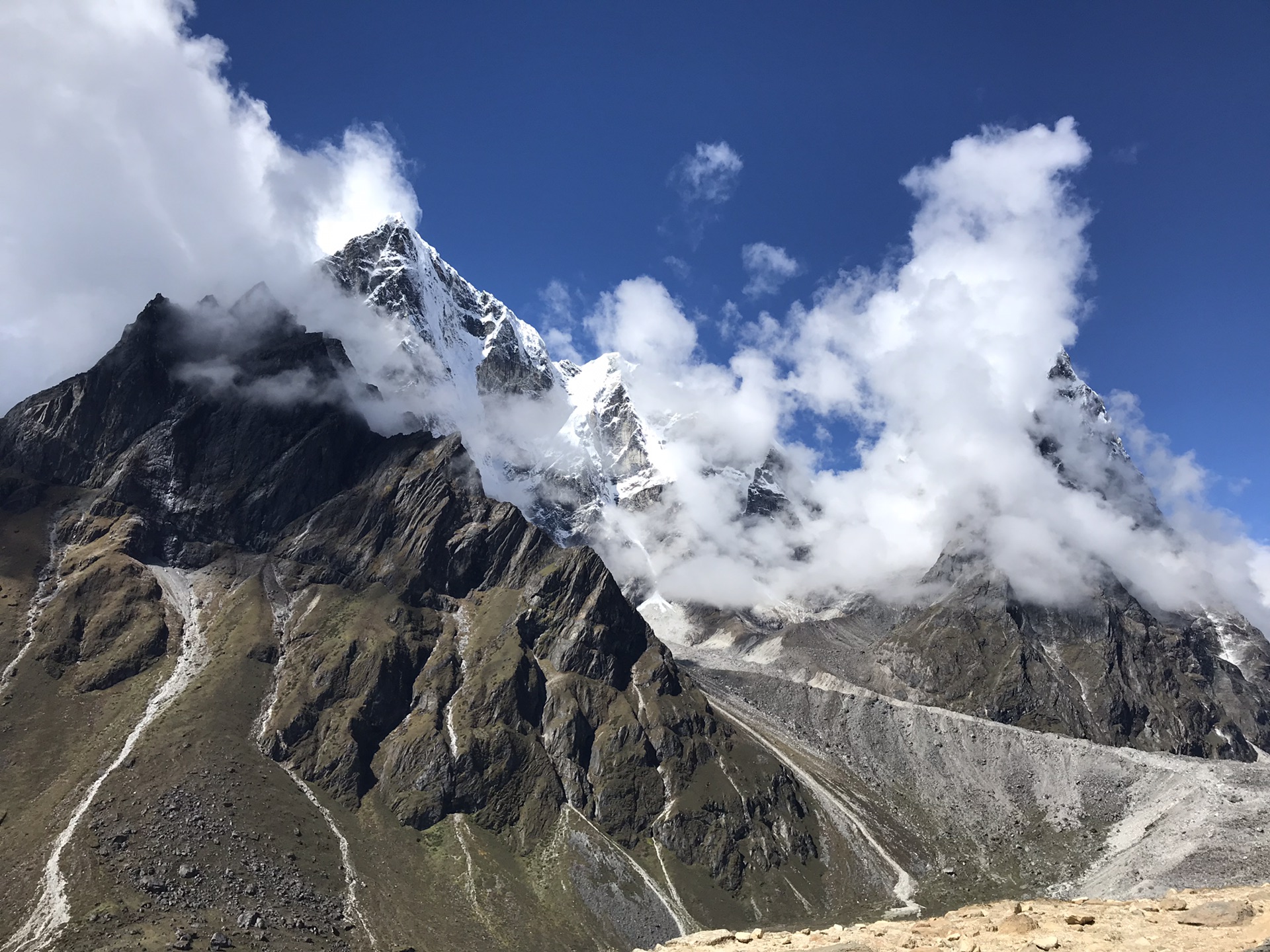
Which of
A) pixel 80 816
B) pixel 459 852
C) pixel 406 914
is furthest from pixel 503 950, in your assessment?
pixel 80 816

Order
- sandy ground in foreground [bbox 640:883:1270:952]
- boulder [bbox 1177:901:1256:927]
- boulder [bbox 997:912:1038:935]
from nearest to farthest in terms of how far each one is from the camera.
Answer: sandy ground in foreground [bbox 640:883:1270:952]
boulder [bbox 1177:901:1256:927]
boulder [bbox 997:912:1038:935]

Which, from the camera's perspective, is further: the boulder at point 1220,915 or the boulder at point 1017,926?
the boulder at point 1017,926

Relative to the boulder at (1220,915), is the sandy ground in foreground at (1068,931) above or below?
below

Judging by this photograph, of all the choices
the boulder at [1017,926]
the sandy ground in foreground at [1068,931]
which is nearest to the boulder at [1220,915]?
the sandy ground in foreground at [1068,931]

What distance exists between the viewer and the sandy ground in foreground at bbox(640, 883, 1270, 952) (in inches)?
1188

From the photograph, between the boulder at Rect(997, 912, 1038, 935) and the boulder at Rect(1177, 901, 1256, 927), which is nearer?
the boulder at Rect(1177, 901, 1256, 927)

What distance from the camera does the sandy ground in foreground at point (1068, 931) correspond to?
30.2 m

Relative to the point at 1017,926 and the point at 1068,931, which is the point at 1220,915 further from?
the point at 1017,926

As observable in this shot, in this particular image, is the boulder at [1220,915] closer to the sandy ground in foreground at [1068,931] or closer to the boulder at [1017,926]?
the sandy ground in foreground at [1068,931]

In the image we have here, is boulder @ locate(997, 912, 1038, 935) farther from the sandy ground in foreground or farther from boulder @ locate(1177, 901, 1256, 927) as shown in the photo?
boulder @ locate(1177, 901, 1256, 927)

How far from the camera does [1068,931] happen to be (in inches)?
1278

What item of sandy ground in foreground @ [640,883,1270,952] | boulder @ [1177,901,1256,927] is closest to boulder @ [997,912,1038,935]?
sandy ground in foreground @ [640,883,1270,952]

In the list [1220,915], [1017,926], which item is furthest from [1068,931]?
[1220,915]

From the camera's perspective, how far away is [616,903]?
195m
